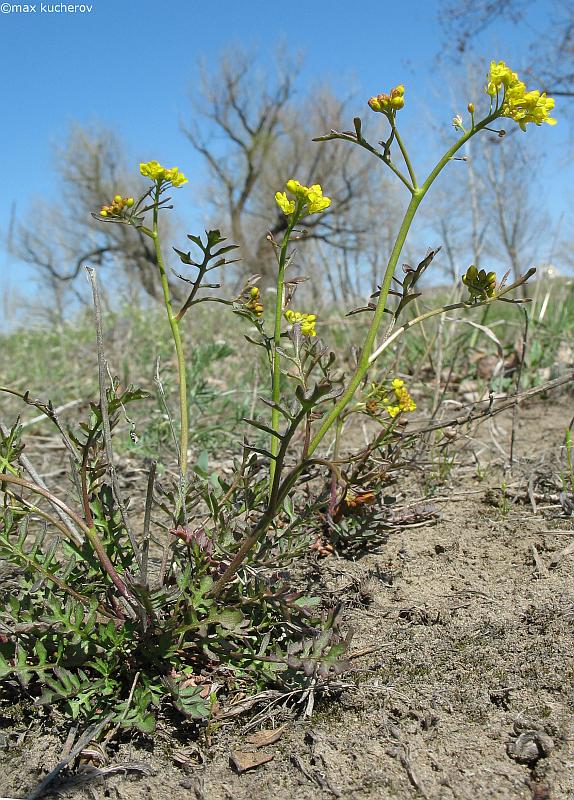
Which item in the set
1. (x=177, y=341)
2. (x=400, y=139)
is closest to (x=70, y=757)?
(x=177, y=341)

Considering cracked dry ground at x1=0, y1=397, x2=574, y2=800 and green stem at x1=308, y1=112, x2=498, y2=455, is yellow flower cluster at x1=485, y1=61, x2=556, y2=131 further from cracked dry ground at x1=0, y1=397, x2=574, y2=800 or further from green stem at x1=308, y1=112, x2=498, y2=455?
cracked dry ground at x1=0, y1=397, x2=574, y2=800

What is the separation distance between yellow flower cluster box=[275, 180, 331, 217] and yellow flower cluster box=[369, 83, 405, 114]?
167 millimetres

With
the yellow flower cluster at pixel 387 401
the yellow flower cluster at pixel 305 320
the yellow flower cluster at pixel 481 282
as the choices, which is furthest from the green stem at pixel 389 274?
the yellow flower cluster at pixel 387 401

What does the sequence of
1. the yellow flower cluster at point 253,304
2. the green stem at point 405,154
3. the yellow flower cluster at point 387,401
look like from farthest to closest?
the yellow flower cluster at point 387,401 → the yellow flower cluster at point 253,304 → the green stem at point 405,154

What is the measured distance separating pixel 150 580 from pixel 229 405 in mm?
→ 1534

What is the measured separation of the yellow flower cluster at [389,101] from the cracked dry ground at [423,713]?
905mm

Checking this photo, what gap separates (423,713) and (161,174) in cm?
115

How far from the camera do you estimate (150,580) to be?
1.58 metres

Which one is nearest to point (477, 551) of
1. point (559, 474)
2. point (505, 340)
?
point (559, 474)

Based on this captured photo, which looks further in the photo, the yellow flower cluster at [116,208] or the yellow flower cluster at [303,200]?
the yellow flower cluster at [116,208]

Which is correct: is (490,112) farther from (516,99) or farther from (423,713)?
(423,713)

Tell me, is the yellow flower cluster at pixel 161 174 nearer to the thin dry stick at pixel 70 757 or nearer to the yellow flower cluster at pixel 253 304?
the yellow flower cluster at pixel 253 304

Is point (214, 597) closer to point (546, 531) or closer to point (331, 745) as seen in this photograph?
point (331, 745)

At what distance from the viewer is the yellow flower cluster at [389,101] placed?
3.61ft
